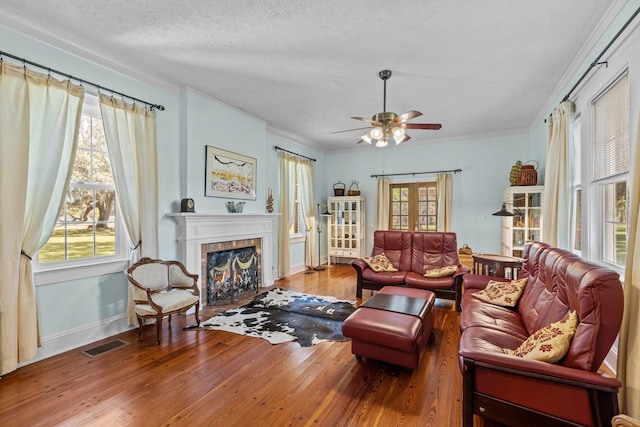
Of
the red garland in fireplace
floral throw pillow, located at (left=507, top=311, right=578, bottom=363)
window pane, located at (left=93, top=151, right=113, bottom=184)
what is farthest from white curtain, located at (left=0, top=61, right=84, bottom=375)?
floral throw pillow, located at (left=507, top=311, right=578, bottom=363)

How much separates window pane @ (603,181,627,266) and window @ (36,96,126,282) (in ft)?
15.8

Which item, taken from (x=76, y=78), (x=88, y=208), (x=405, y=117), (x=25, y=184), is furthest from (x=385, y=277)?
(x=76, y=78)

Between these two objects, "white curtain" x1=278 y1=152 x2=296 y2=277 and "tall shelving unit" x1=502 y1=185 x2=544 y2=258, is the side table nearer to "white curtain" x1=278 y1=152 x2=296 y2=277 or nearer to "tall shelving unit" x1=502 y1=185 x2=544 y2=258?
"tall shelving unit" x1=502 y1=185 x2=544 y2=258

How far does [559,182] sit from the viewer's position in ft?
11.5

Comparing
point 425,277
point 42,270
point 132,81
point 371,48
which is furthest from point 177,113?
point 425,277

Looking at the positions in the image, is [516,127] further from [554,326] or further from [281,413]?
[281,413]

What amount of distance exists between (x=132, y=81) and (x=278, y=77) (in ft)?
5.36

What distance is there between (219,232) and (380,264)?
2.44 meters

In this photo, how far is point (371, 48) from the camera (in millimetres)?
2863

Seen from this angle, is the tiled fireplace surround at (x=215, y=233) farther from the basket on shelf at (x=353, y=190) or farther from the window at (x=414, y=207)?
the window at (x=414, y=207)

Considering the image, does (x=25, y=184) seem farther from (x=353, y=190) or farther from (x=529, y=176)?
(x=529, y=176)

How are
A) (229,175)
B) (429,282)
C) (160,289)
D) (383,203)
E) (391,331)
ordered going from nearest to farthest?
1. (391,331)
2. (160,289)
3. (429,282)
4. (229,175)
5. (383,203)

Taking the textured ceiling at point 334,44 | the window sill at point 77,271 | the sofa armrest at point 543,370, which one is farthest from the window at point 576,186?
the window sill at point 77,271

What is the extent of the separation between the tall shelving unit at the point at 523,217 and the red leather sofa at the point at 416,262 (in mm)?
1223
